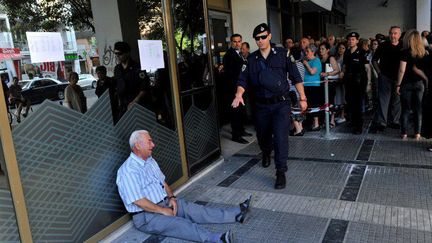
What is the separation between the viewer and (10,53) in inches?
96.5

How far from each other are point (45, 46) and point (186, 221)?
5.64ft

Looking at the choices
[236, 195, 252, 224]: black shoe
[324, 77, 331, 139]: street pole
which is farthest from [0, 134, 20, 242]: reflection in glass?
[324, 77, 331, 139]: street pole

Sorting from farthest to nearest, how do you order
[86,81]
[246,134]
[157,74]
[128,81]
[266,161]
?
[246,134], [266,161], [157,74], [128,81], [86,81]

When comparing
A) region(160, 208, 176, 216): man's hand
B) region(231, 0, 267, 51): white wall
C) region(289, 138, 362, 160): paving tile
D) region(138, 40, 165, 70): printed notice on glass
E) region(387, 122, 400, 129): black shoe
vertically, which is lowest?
region(289, 138, 362, 160): paving tile

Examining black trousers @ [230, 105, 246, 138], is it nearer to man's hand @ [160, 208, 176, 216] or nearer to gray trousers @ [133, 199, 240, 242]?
gray trousers @ [133, 199, 240, 242]

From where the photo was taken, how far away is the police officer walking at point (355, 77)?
593 centimetres

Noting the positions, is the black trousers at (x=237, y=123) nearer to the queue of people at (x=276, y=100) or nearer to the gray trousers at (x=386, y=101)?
the queue of people at (x=276, y=100)

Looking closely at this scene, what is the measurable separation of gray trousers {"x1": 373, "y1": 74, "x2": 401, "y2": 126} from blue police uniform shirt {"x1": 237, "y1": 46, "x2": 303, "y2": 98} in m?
2.55

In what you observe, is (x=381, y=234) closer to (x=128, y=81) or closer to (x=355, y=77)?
(x=128, y=81)

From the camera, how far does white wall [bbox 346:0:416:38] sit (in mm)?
21812

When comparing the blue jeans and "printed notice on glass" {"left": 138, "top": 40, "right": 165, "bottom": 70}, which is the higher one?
"printed notice on glass" {"left": 138, "top": 40, "right": 165, "bottom": 70}

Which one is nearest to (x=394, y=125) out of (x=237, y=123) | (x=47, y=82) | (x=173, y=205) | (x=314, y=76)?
(x=314, y=76)

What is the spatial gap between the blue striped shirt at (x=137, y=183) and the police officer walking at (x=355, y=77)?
157 inches

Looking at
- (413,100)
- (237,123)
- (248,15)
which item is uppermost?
(248,15)
